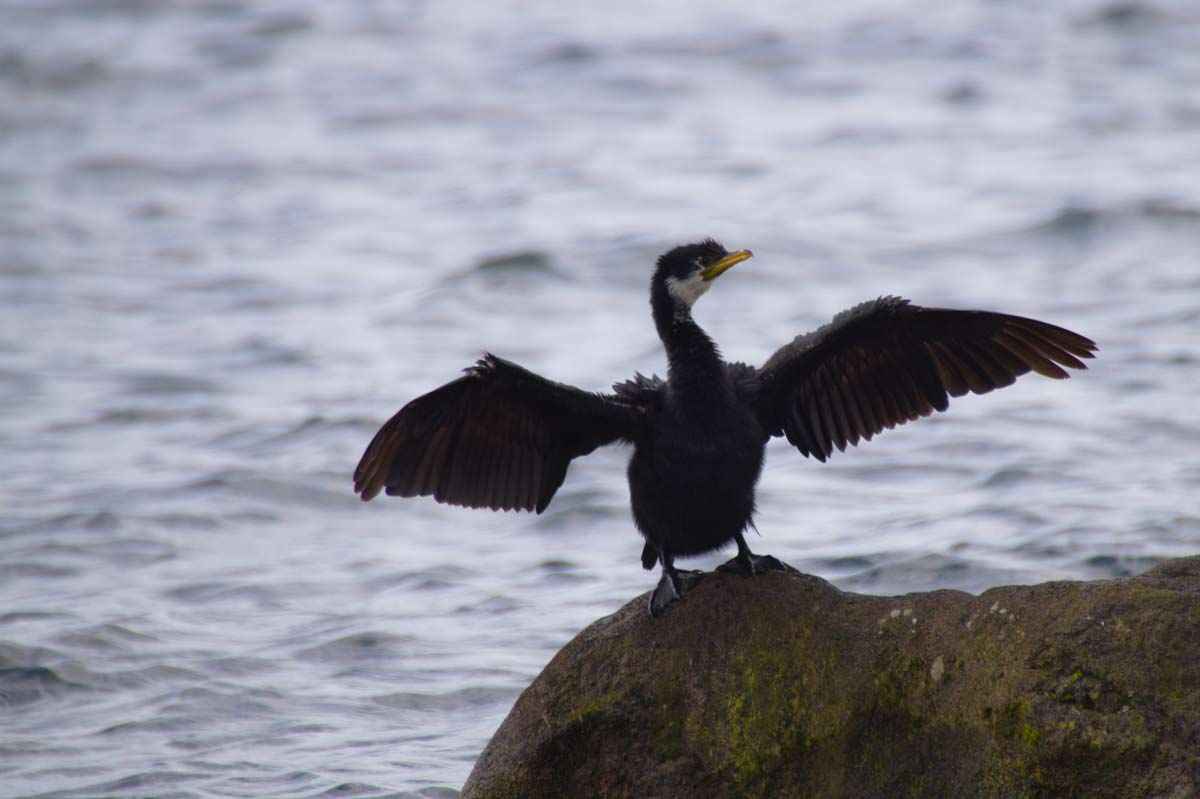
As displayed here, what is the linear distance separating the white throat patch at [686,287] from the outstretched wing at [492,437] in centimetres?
41

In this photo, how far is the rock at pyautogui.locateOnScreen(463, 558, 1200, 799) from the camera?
455 cm

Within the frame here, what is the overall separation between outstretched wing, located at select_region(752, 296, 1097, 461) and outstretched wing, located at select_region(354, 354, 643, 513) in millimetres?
593

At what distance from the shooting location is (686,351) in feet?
18.9

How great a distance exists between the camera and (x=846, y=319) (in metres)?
5.69

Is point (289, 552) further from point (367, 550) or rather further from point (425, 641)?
point (425, 641)

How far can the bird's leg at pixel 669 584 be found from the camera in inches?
210

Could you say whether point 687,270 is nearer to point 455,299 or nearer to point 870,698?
point 870,698

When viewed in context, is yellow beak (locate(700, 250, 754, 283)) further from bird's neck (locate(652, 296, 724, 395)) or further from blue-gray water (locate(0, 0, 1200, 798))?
blue-gray water (locate(0, 0, 1200, 798))

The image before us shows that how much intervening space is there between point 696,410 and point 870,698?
1159mm

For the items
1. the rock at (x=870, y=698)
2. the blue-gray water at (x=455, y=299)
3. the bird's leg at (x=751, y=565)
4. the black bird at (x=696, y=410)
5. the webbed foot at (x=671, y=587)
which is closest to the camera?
the rock at (x=870, y=698)

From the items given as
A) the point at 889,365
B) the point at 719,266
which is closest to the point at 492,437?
the point at 719,266

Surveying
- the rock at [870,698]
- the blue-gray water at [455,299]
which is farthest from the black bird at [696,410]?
the blue-gray water at [455,299]

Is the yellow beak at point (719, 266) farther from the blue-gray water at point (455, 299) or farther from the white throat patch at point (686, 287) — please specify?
the blue-gray water at point (455, 299)

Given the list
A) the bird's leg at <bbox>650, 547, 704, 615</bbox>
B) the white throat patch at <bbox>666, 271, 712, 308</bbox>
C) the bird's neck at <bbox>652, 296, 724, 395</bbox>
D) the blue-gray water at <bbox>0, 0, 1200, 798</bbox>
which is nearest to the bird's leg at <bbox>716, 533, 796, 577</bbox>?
the bird's leg at <bbox>650, 547, 704, 615</bbox>
